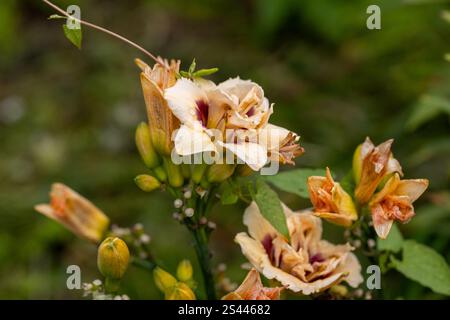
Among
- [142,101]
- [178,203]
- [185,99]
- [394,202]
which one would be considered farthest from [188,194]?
[142,101]

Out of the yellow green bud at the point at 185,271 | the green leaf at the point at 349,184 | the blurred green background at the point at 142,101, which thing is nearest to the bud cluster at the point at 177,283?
the yellow green bud at the point at 185,271

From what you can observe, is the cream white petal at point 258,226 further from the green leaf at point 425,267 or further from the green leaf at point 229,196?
the green leaf at point 425,267

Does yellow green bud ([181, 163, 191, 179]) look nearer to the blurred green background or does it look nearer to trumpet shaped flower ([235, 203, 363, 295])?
trumpet shaped flower ([235, 203, 363, 295])

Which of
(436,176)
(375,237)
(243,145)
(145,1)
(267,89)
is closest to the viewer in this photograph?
(243,145)
